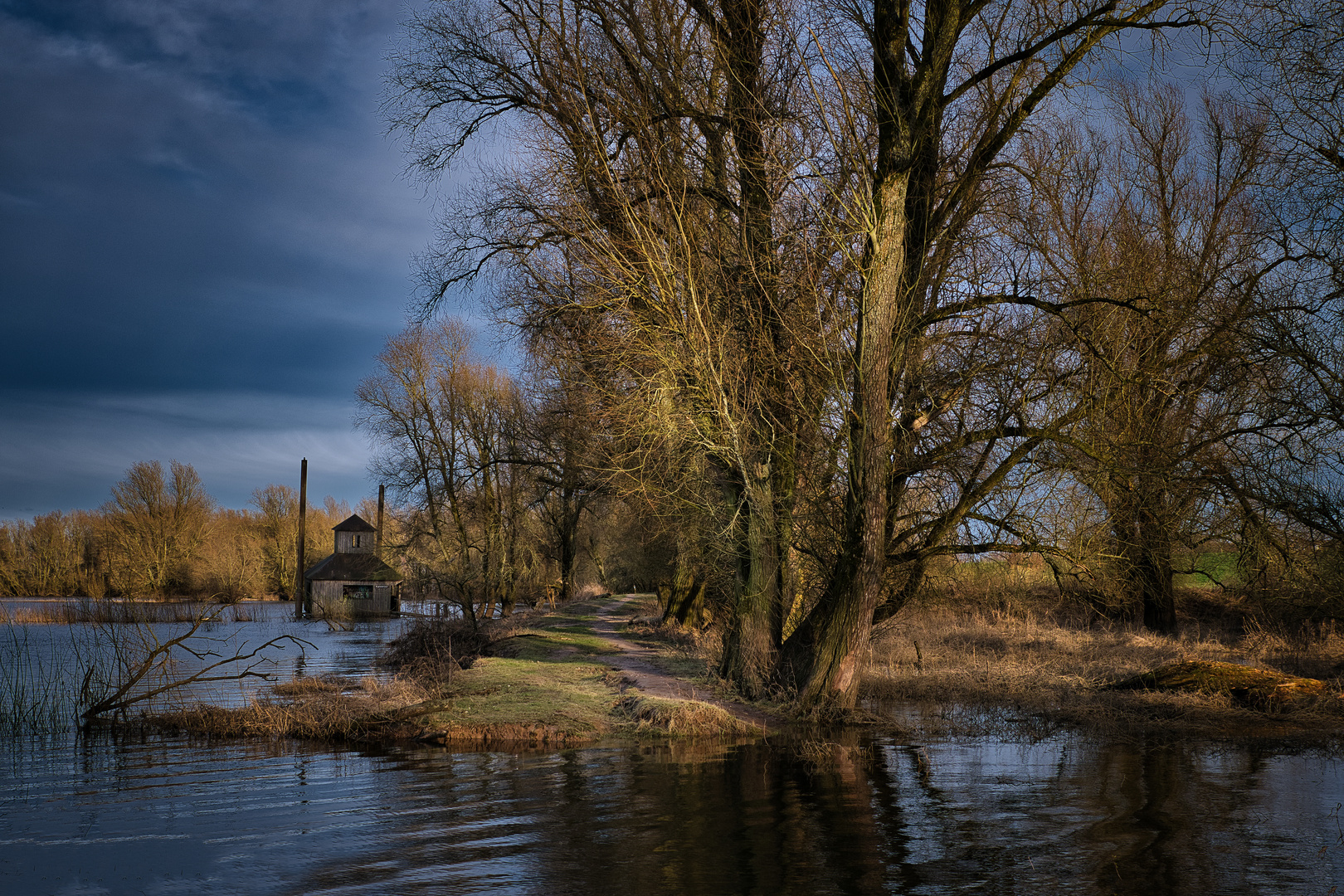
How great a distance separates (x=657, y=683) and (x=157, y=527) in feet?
177

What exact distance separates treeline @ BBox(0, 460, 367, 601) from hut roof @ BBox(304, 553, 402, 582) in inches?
200

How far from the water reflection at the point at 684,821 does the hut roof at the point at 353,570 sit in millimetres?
48514

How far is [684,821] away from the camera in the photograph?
8.18 metres

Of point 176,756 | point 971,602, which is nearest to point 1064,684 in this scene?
point 971,602

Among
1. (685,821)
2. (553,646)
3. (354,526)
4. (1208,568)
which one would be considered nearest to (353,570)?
(354,526)

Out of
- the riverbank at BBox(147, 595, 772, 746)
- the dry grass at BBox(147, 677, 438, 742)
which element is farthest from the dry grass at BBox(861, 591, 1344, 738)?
the dry grass at BBox(147, 677, 438, 742)

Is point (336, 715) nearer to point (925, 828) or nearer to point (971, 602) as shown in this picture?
point (925, 828)

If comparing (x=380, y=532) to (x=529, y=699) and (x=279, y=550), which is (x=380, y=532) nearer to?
(x=279, y=550)

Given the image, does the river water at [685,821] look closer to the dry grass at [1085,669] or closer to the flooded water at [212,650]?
the dry grass at [1085,669]

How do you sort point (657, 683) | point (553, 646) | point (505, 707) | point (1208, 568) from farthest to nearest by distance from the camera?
point (1208, 568) < point (553, 646) < point (657, 683) < point (505, 707)

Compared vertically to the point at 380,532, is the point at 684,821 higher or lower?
lower

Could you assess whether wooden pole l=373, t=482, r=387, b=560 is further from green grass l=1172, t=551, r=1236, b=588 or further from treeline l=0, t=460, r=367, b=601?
green grass l=1172, t=551, r=1236, b=588

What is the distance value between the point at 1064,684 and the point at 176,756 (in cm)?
1385

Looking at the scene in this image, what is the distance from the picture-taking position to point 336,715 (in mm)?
13344
